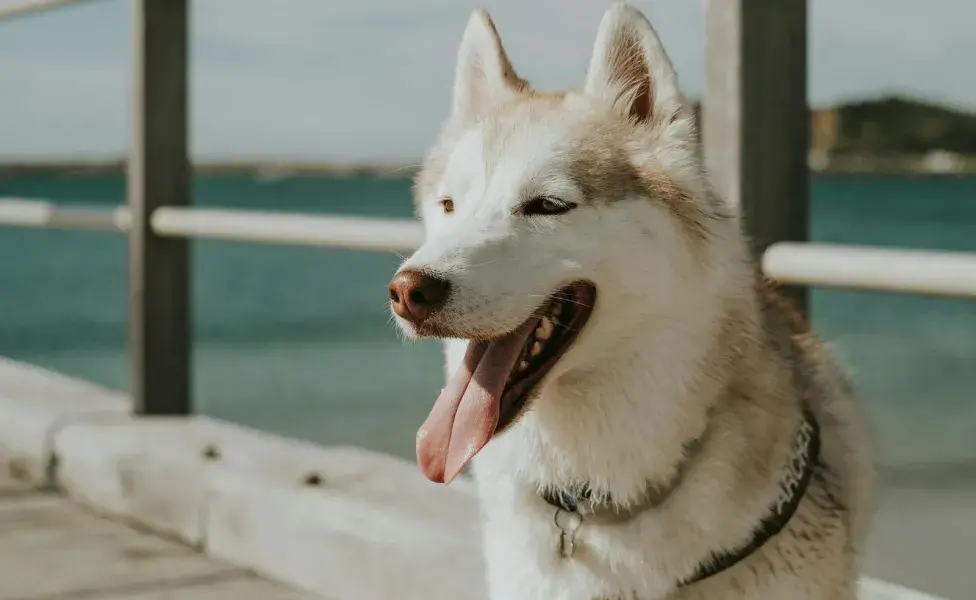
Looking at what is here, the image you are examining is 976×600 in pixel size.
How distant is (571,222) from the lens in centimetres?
212

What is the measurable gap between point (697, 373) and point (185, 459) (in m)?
2.20

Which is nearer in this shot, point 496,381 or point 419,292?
point 419,292

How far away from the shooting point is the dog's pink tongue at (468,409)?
6.71 ft

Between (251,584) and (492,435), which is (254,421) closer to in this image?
(251,584)

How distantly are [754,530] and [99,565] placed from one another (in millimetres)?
2231

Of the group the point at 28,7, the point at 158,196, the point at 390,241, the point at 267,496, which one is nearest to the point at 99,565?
the point at 267,496

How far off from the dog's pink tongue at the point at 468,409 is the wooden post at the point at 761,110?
0.80 meters

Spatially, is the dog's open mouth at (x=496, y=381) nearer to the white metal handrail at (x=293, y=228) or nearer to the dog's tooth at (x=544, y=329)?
the dog's tooth at (x=544, y=329)

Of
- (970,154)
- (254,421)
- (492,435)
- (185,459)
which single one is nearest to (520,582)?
(492,435)

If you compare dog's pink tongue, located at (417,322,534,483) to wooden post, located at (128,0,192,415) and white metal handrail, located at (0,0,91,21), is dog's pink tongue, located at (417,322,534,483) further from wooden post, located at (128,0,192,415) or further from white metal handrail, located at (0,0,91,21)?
white metal handrail, located at (0,0,91,21)

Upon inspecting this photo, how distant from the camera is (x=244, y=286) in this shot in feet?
117

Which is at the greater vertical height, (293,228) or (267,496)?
(293,228)

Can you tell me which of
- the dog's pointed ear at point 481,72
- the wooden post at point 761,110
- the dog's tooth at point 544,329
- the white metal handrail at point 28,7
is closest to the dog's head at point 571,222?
the dog's tooth at point 544,329

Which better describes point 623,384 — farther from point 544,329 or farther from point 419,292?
point 419,292
